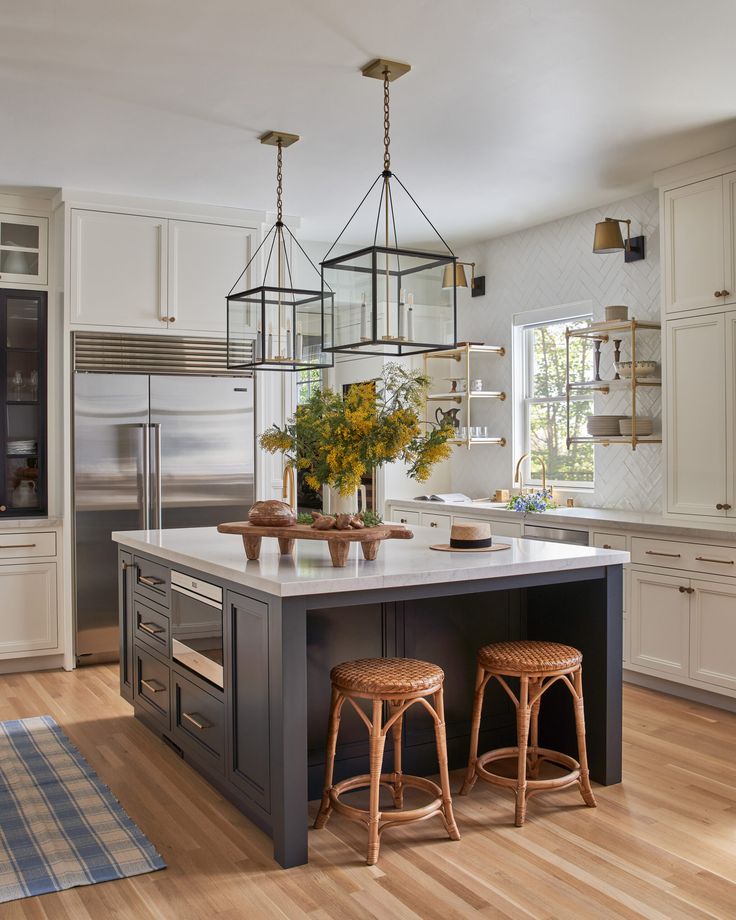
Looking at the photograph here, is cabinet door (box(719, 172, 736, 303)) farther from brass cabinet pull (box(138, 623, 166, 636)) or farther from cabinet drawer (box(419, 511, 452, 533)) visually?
brass cabinet pull (box(138, 623, 166, 636))

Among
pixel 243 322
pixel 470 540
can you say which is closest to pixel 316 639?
pixel 470 540

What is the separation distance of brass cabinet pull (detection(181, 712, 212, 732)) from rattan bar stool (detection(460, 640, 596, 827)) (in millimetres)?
984

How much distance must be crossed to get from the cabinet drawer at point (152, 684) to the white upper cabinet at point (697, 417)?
281 cm

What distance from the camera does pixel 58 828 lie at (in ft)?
9.96

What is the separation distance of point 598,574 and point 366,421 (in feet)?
3.55

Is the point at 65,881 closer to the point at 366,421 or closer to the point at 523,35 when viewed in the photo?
the point at 366,421

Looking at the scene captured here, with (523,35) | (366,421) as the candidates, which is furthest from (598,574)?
(523,35)

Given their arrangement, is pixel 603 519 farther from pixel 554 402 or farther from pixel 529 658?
pixel 529 658

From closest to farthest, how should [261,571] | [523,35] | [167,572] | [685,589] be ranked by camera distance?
[261,571] < [523,35] < [167,572] < [685,589]

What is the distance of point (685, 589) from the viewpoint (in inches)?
177

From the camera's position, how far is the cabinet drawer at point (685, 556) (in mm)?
4305

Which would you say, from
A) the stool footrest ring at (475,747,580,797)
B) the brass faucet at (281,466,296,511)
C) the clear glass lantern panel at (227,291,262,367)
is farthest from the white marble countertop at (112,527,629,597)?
the clear glass lantern panel at (227,291,262,367)

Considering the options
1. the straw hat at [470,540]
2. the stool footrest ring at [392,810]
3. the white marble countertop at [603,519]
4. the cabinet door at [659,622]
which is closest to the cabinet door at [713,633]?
the cabinet door at [659,622]

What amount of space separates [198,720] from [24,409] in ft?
9.89
